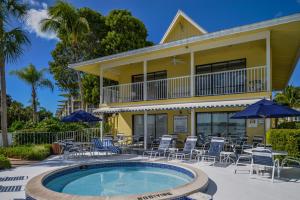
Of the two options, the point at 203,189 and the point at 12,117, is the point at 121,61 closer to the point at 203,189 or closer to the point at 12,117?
the point at 203,189

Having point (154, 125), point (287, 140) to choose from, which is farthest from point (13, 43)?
point (287, 140)

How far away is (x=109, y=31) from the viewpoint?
96.5 feet

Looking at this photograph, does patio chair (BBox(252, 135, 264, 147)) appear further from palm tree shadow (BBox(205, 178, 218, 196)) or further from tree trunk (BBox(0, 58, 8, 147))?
tree trunk (BBox(0, 58, 8, 147))

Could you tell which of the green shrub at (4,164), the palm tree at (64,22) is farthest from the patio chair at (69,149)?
the palm tree at (64,22)

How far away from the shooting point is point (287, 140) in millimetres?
10422

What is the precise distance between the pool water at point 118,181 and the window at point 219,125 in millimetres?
5438

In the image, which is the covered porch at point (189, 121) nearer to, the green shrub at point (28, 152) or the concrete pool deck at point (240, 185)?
the concrete pool deck at point (240, 185)

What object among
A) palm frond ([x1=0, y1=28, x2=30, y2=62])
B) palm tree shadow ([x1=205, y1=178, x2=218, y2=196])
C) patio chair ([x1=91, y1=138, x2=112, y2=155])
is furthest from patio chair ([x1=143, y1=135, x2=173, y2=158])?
palm frond ([x1=0, y1=28, x2=30, y2=62])

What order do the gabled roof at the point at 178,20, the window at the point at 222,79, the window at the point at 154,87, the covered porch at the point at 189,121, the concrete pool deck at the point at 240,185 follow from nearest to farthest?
the concrete pool deck at the point at 240,185, the covered porch at the point at 189,121, the window at the point at 222,79, the window at the point at 154,87, the gabled roof at the point at 178,20

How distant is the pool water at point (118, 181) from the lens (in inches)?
363

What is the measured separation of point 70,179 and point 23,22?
1107cm

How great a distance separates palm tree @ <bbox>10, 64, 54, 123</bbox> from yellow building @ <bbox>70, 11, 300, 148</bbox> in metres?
13.8

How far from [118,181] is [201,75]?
8219 mm

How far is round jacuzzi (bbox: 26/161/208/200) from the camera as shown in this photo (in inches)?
283
